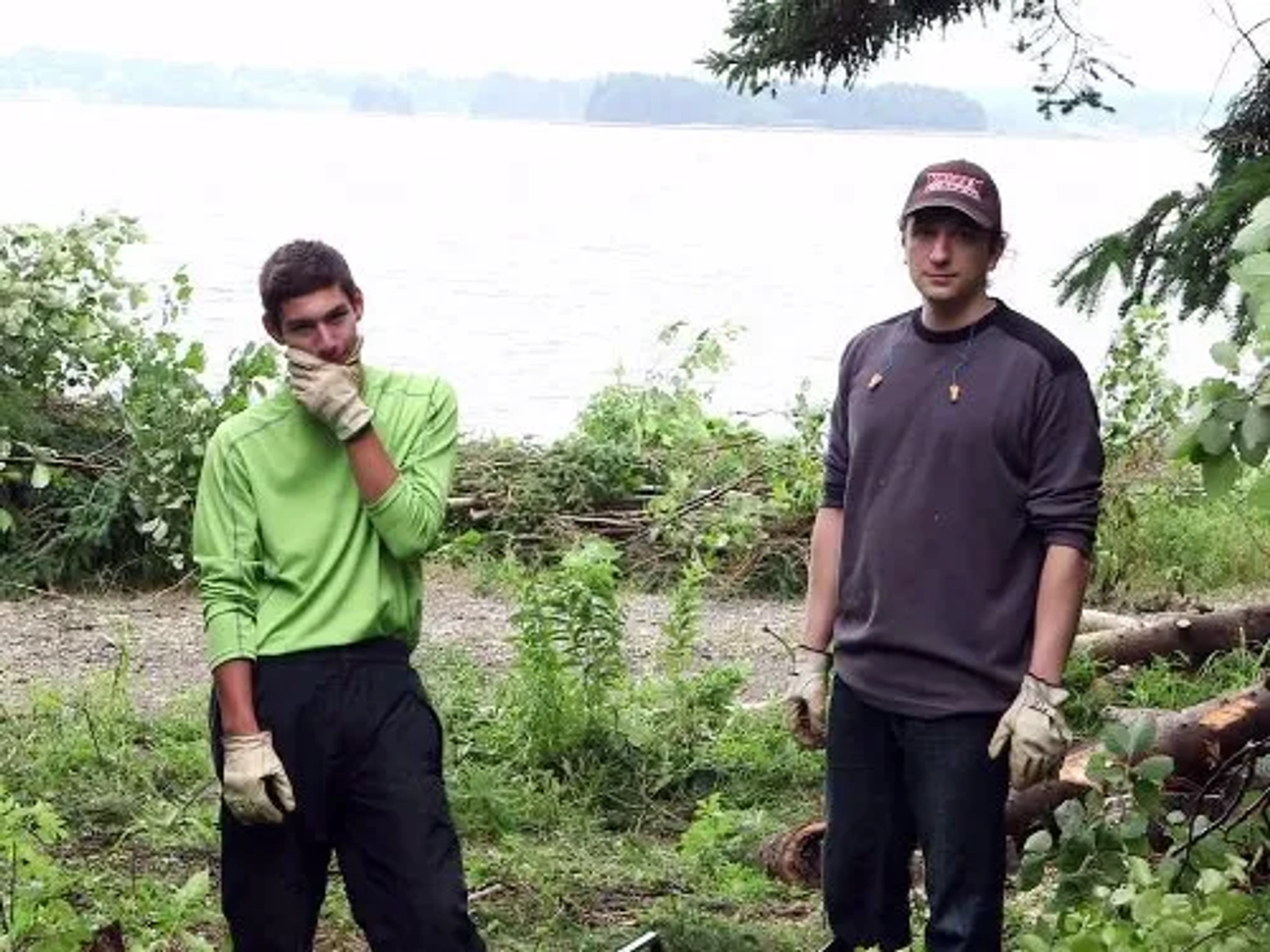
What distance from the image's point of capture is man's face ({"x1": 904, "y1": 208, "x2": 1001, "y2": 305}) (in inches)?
169

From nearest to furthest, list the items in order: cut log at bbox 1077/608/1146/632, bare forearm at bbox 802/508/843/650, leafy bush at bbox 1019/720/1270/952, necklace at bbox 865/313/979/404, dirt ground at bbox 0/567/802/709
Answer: leafy bush at bbox 1019/720/1270/952 < necklace at bbox 865/313/979/404 < bare forearm at bbox 802/508/843/650 < cut log at bbox 1077/608/1146/632 < dirt ground at bbox 0/567/802/709

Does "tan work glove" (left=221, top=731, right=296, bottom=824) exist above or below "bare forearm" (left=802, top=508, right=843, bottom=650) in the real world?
below

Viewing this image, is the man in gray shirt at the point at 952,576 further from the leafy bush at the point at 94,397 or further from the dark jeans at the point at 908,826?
the leafy bush at the point at 94,397

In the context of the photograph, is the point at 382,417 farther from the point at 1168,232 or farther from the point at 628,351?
the point at 628,351

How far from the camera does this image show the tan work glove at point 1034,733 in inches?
161

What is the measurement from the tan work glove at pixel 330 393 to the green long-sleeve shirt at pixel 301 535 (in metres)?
0.09

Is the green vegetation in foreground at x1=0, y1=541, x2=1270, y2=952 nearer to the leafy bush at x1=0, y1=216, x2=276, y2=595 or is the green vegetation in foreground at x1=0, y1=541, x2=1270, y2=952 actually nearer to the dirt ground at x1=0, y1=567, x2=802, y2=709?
the dirt ground at x1=0, y1=567, x2=802, y2=709

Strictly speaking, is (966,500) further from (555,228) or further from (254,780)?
(555,228)

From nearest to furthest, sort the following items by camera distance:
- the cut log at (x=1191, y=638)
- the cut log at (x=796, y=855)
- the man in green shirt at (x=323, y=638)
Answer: the man in green shirt at (x=323, y=638), the cut log at (x=796, y=855), the cut log at (x=1191, y=638)

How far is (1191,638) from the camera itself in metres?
7.93

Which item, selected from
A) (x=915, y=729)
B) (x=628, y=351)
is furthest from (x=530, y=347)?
(x=915, y=729)

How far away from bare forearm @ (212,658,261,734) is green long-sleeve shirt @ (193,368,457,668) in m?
0.02

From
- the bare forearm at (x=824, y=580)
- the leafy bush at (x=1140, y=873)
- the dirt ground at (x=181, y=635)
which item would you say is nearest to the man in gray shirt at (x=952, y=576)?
the bare forearm at (x=824, y=580)

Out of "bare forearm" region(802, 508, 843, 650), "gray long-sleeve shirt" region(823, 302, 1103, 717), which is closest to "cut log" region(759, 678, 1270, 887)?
"bare forearm" region(802, 508, 843, 650)
